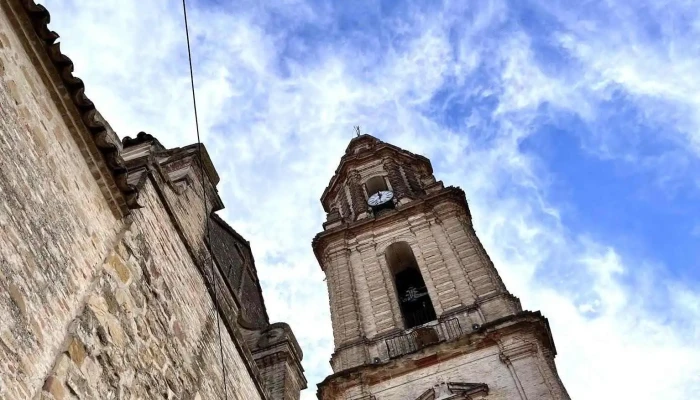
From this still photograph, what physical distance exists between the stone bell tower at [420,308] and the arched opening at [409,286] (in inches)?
1.4

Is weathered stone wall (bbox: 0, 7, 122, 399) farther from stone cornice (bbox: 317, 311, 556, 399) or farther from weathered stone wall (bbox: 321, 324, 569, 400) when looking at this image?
stone cornice (bbox: 317, 311, 556, 399)

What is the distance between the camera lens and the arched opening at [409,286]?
17.9 m

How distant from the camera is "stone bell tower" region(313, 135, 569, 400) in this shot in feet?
46.5

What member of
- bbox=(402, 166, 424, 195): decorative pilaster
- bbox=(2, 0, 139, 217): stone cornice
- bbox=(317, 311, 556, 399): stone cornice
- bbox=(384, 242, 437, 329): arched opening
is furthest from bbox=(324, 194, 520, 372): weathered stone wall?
bbox=(2, 0, 139, 217): stone cornice

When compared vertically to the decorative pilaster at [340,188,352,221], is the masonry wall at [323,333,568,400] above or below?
below

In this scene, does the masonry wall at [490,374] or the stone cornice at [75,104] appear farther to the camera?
the masonry wall at [490,374]

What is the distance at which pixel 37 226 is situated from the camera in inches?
174

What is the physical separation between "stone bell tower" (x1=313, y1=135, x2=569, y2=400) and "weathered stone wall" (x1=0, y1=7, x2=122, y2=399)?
10177mm

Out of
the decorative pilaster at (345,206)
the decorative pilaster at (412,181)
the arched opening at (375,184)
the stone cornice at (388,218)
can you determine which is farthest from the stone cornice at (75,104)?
the arched opening at (375,184)

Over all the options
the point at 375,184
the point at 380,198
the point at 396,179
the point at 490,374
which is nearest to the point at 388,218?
the point at 380,198

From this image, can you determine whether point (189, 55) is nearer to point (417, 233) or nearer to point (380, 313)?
point (380, 313)

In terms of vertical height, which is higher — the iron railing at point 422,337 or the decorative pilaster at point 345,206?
the decorative pilaster at point 345,206

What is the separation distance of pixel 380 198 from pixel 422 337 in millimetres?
8426

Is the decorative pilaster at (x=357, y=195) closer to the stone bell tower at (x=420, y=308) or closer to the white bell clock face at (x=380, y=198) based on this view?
the stone bell tower at (x=420, y=308)
